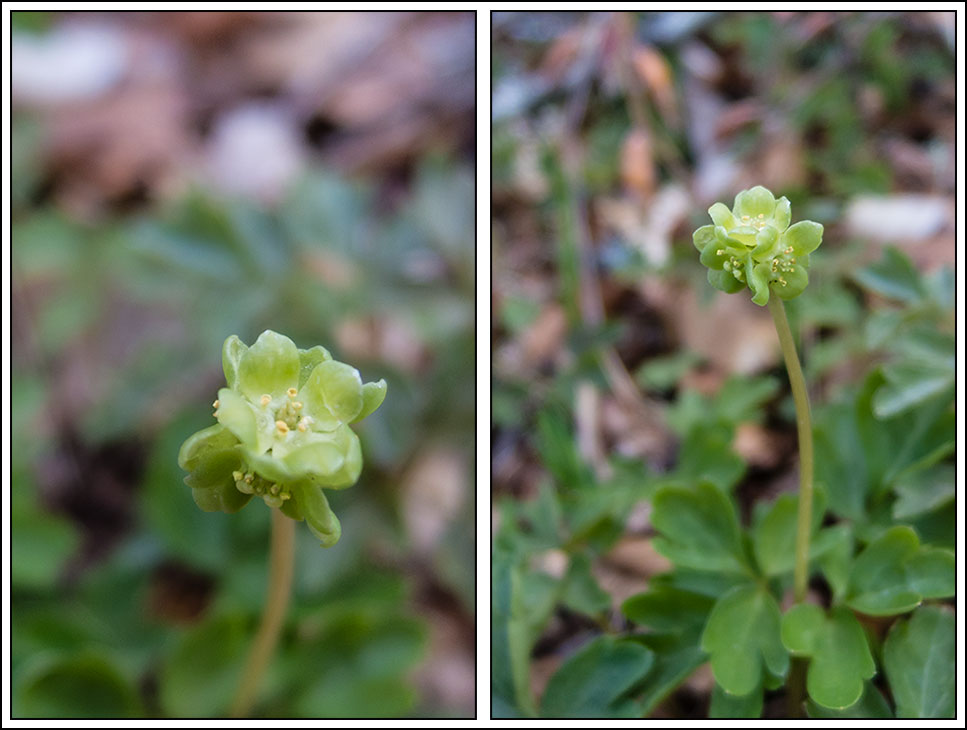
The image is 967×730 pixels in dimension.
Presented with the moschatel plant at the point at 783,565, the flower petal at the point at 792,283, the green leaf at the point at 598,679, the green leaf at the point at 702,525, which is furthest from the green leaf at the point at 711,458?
the flower petal at the point at 792,283

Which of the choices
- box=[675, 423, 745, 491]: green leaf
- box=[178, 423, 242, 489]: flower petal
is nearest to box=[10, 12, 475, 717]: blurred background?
box=[675, 423, 745, 491]: green leaf

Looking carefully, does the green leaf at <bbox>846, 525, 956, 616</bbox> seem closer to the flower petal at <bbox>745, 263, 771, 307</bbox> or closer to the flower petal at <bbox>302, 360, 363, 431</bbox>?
the flower petal at <bbox>745, 263, 771, 307</bbox>

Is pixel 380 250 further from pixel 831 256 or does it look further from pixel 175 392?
pixel 831 256

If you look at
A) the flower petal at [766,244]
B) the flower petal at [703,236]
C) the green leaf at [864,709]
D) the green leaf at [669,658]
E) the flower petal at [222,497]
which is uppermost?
the flower petal at [703,236]

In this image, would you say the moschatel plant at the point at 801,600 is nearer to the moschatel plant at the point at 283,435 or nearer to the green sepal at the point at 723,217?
the green sepal at the point at 723,217

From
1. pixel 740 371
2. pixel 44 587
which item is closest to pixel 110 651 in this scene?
pixel 44 587

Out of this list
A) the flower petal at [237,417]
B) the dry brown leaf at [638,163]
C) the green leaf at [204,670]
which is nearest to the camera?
the flower petal at [237,417]

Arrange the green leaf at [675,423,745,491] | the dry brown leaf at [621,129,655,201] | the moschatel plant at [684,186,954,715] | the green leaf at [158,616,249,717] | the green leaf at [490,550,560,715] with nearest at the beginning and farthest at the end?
the moschatel plant at [684,186,954,715]
the green leaf at [490,550,560,715]
the green leaf at [675,423,745,491]
the green leaf at [158,616,249,717]
the dry brown leaf at [621,129,655,201]
